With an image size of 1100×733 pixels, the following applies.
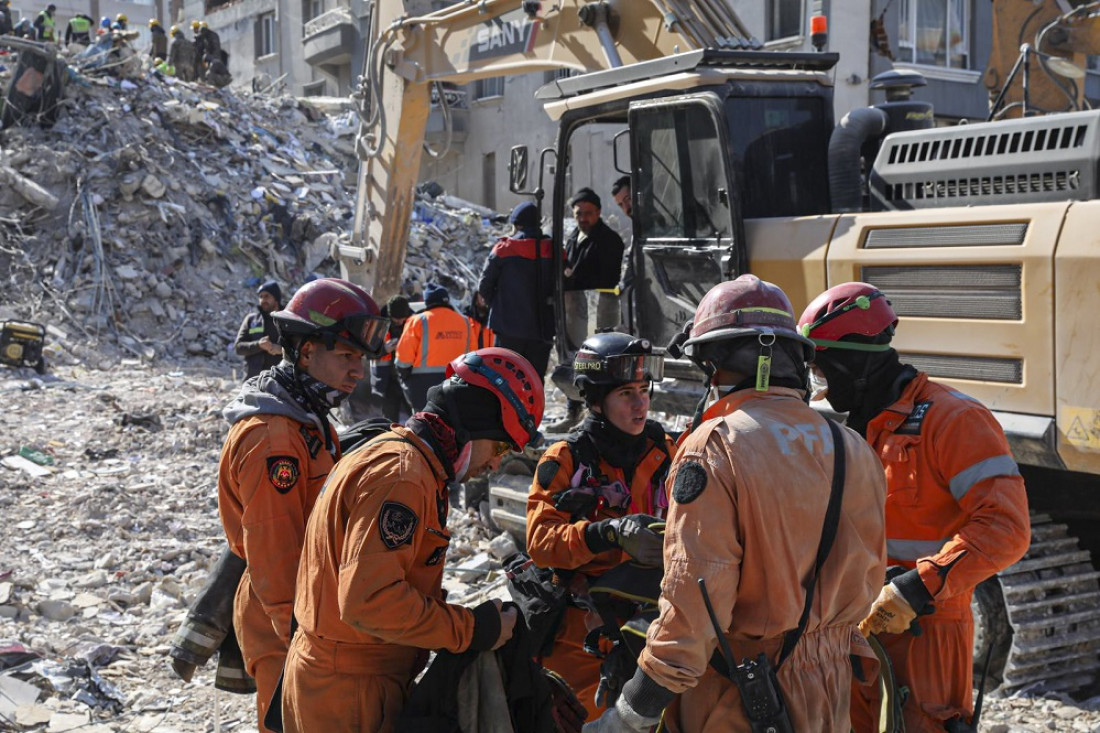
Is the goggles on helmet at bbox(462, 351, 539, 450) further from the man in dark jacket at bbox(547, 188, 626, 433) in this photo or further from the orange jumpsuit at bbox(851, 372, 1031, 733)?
the man in dark jacket at bbox(547, 188, 626, 433)

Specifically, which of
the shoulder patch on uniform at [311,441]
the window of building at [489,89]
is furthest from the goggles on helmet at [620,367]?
the window of building at [489,89]

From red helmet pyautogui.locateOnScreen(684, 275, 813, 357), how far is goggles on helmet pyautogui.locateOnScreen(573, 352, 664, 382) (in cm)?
94

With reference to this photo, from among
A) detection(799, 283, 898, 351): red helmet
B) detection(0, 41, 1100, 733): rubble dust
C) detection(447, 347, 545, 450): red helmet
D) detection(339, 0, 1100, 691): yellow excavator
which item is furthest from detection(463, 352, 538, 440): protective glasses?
detection(339, 0, 1100, 691): yellow excavator

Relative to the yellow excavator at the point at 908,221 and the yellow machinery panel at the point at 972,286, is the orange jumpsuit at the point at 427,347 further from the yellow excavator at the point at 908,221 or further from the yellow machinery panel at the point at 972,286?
the yellow machinery panel at the point at 972,286

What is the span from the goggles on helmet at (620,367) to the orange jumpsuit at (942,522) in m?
0.76

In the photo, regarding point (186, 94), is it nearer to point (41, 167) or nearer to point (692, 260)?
point (41, 167)

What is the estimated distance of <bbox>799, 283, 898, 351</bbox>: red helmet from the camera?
3.62 meters

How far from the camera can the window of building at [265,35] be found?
129ft

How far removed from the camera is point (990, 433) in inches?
134

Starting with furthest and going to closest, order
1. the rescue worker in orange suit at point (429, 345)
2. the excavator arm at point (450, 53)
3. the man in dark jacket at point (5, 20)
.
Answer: the man in dark jacket at point (5, 20) → the rescue worker in orange suit at point (429, 345) → the excavator arm at point (450, 53)

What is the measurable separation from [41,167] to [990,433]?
18.1 metres

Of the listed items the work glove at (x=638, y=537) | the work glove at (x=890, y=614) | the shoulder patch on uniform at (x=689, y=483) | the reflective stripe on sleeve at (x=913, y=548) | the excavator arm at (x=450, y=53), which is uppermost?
the excavator arm at (x=450, y=53)

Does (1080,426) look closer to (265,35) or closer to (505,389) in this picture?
(505,389)

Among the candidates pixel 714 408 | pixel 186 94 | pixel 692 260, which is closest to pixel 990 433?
pixel 714 408
